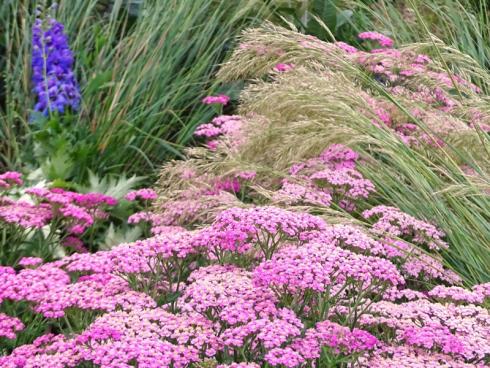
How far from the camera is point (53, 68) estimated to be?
454 centimetres

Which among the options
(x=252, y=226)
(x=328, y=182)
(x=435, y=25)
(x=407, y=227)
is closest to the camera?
(x=252, y=226)

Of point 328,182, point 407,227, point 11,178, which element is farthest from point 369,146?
point 11,178

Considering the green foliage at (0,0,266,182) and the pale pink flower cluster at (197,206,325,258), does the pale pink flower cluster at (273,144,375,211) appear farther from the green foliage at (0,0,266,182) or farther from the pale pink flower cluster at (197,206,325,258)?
the green foliage at (0,0,266,182)

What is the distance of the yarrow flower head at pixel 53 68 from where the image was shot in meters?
4.50

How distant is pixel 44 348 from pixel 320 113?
1589 mm

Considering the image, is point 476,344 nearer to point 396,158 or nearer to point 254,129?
point 396,158

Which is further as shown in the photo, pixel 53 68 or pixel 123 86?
pixel 123 86

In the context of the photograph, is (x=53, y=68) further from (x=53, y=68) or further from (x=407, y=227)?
(x=407, y=227)

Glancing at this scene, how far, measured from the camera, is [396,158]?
122 inches

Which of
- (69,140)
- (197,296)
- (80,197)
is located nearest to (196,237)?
(197,296)

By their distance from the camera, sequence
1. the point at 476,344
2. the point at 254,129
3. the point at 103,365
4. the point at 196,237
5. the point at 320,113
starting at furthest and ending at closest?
the point at 254,129 → the point at 320,113 → the point at 196,237 → the point at 476,344 → the point at 103,365

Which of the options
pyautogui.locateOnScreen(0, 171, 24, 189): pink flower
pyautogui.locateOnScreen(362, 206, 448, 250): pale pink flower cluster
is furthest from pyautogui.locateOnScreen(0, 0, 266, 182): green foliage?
pyautogui.locateOnScreen(362, 206, 448, 250): pale pink flower cluster

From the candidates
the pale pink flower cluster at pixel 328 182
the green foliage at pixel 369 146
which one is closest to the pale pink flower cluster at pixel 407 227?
the green foliage at pixel 369 146

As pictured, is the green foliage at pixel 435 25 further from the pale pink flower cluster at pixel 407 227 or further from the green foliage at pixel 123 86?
the pale pink flower cluster at pixel 407 227
